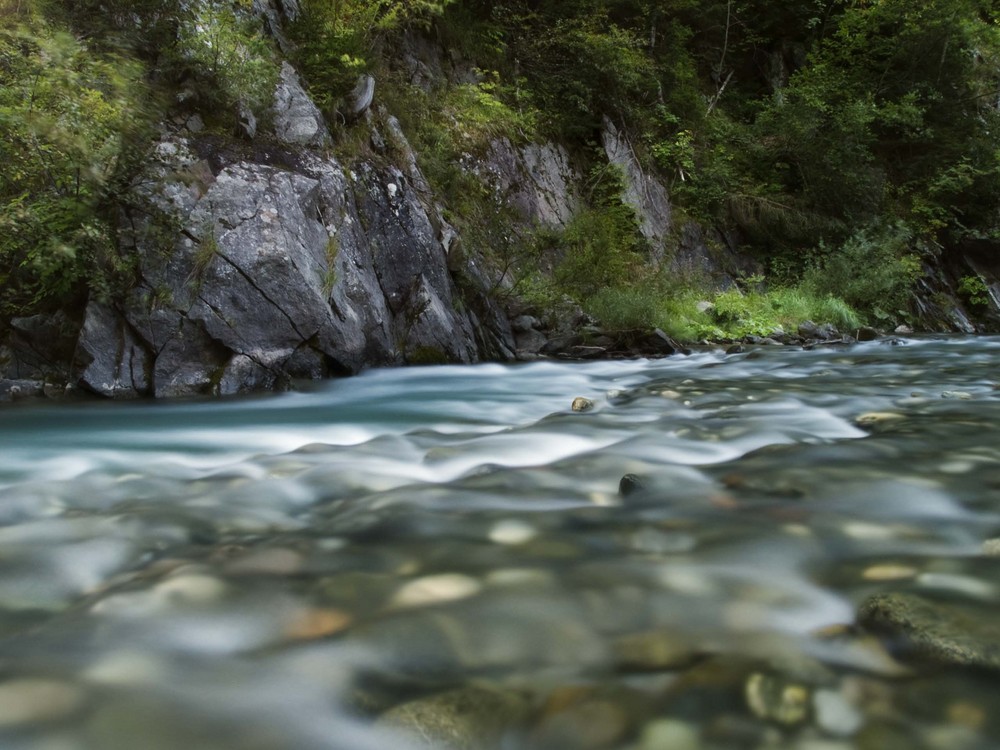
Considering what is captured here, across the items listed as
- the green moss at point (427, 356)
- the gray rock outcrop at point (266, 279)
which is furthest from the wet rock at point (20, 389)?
the green moss at point (427, 356)

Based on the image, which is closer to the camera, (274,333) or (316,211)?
(274,333)

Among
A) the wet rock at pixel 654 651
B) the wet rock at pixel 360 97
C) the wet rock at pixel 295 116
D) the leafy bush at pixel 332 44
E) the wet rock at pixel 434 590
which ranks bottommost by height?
the wet rock at pixel 654 651

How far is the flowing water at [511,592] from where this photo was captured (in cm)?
114

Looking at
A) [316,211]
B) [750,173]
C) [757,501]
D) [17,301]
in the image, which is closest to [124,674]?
[757,501]

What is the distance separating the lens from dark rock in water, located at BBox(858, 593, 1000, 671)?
122 cm

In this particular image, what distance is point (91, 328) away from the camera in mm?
5262

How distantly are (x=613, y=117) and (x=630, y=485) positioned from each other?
1239 centimetres

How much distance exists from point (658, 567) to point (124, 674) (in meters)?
1.11

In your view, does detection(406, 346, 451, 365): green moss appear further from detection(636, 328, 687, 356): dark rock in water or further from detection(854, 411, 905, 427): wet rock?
detection(854, 411, 905, 427): wet rock

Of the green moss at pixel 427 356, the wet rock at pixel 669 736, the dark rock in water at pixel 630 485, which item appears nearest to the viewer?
the wet rock at pixel 669 736

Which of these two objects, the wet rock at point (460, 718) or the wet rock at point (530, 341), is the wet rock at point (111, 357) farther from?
the wet rock at point (460, 718)

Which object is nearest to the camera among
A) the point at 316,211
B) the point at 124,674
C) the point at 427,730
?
the point at 427,730

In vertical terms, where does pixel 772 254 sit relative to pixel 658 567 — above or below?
above

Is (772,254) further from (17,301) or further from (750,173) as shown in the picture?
(17,301)
